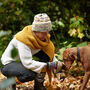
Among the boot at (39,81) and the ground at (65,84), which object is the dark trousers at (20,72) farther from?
the ground at (65,84)

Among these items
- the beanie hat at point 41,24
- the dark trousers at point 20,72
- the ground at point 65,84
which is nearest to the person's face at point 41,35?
the beanie hat at point 41,24

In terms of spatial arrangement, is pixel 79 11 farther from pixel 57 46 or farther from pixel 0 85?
pixel 0 85

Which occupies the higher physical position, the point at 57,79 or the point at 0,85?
the point at 0,85

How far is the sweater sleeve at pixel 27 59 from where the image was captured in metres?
2.98

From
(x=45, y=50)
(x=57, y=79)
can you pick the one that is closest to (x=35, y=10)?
(x=57, y=79)

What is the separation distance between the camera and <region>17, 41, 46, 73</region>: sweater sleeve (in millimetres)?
2984

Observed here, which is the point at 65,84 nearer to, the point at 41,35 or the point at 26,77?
the point at 26,77

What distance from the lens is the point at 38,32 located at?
310 centimetres

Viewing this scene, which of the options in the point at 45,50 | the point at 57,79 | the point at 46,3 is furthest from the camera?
the point at 46,3

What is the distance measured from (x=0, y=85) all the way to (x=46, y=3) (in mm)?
6620

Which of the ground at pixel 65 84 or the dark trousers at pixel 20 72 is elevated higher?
the dark trousers at pixel 20 72

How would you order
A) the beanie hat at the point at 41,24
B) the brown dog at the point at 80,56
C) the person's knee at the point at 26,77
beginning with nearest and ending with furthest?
1. the beanie hat at the point at 41,24
2. the person's knee at the point at 26,77
3. the brown dog at the point at 80,56

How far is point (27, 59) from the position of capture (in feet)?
9.83

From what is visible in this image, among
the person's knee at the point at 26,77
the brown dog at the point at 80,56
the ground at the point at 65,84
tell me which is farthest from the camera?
the ground at the point at 65,84
